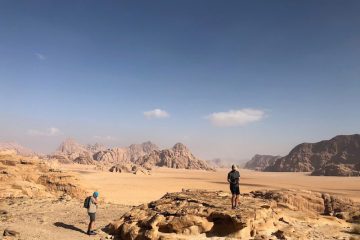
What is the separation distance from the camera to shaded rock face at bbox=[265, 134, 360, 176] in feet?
355

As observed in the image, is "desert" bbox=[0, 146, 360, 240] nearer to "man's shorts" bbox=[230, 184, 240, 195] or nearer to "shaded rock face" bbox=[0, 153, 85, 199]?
"man's shorts" bbox=[230, 184, 240, 195]

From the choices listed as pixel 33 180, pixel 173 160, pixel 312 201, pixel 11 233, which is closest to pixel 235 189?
pixel 11 233

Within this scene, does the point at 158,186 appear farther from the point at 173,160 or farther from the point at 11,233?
the point at 173,160

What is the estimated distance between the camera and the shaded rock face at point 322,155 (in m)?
108

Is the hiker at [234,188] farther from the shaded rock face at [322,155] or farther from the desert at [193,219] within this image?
the shaded rock face at [322,155]

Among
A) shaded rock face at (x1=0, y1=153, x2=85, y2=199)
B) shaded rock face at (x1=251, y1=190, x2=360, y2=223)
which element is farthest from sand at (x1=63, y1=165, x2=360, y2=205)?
shaded rock face at (x1=251, y1=190, x2=360, y2=223)

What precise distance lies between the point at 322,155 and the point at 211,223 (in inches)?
4674

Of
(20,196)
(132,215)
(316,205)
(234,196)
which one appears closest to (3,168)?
(20,196)

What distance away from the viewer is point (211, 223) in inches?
453

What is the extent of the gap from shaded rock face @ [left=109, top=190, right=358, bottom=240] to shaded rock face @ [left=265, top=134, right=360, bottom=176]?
95.5 metres

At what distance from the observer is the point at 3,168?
23.0 meters

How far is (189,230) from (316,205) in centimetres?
1096

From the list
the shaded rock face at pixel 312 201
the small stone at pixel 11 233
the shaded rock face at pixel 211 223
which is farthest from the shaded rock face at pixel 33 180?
the shaded rock face at pixel 312 201

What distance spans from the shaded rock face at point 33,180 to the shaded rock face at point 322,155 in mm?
90809
